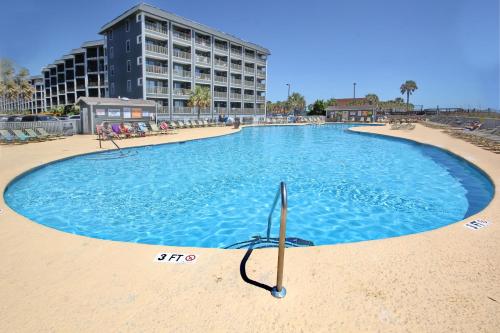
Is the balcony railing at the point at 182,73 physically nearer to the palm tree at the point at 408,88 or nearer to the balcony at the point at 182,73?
the balcony at the point at 182,73

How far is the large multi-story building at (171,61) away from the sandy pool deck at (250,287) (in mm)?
34924

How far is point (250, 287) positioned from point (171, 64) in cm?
3922

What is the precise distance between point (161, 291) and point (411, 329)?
2.44 metres

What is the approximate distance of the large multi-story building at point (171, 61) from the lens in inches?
1425

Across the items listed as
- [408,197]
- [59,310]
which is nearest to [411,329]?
[59,310]

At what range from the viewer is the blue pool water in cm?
677

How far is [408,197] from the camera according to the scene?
29.8ft

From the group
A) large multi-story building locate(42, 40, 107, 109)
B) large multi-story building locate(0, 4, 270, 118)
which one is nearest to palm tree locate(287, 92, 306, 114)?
large multi-story building locate(0, 4, 270, 118)

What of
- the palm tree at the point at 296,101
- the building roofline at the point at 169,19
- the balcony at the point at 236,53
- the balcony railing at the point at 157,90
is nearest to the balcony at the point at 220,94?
the balcony at the point at 236,53

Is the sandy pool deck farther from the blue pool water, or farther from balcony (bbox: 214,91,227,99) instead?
balcony (bbox: 214,91,227,99)

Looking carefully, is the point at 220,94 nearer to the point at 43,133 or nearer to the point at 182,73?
the point at 182,73

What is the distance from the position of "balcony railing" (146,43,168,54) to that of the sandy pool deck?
35651mm

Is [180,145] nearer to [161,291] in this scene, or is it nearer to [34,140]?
[34,140]

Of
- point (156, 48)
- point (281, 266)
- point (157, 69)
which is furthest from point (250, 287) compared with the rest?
point (156, 48)
